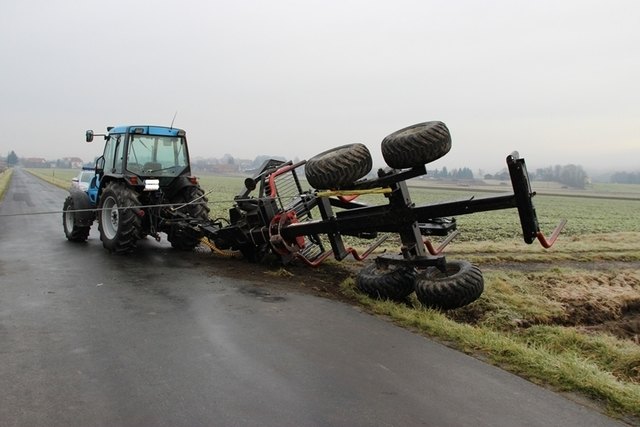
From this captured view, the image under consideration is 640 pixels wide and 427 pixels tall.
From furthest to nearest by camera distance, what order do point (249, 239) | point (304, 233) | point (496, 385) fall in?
point (249, 239) < point (304, 233) < point (496, 385)

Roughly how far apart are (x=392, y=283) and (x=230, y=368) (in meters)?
2.99

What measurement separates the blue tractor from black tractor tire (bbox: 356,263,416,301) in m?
4.15

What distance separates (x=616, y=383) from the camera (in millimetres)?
3930

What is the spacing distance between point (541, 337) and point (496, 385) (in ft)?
6.20

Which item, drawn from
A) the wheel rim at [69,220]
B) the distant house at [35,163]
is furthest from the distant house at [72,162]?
the wheel rim at [69,220]

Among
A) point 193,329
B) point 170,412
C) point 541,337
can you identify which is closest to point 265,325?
point 193,329

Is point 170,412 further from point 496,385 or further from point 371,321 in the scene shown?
point 371,321

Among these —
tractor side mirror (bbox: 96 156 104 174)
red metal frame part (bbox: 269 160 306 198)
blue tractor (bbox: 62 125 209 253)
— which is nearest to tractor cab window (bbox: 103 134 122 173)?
blue tractor (bbox: 62 125 209 253)

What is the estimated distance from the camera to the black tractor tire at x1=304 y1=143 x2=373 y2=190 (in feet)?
20.6

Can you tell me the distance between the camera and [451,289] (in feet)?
18.8

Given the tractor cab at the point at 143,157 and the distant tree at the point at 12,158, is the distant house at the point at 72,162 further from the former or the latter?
the tractor cab at the point at 143,157

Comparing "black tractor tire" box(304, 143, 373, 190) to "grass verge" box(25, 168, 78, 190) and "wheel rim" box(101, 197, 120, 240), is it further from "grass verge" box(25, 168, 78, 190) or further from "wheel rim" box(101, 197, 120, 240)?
"grass verge" box(25, 168, 78, 190)

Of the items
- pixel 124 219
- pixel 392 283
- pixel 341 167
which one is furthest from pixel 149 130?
pixel 392 283

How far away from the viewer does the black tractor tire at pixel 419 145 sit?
5707 millimetres
